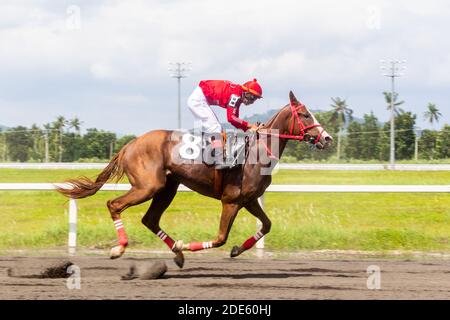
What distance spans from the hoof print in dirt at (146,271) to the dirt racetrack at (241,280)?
0.25 ft

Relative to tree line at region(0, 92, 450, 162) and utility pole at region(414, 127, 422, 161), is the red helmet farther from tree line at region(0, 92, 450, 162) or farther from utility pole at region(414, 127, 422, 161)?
utility pole at region(414, 127, 422, 161)

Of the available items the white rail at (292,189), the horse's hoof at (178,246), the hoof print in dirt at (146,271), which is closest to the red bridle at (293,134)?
the horse's hoof at (178,246)

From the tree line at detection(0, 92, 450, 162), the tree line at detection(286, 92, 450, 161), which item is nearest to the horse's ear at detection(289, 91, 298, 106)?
the tree line at detection(0, 92, 450, 162)

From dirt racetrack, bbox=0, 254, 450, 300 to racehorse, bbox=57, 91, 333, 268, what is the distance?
0.40 metres

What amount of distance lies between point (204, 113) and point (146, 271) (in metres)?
1.90

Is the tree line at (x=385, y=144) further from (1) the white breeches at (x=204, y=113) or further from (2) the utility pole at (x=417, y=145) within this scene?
(1) the white breeches at (x=204, y=113)

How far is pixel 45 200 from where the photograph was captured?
18.1 meters

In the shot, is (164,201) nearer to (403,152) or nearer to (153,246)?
(153,246)

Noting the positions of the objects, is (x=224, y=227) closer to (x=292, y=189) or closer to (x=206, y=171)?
(x=206, y=171)

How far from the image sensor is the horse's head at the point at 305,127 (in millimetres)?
7116

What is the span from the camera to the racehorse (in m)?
7.12

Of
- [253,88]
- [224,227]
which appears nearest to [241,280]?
[224,227]

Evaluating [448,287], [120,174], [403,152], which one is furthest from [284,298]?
[403,152]

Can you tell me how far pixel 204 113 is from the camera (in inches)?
289
